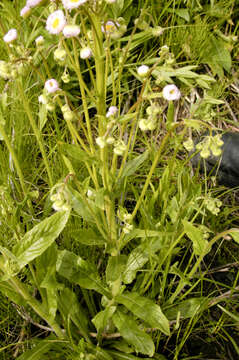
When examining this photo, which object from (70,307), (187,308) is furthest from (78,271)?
(187,308)

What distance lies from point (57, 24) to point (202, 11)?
1.50 metres

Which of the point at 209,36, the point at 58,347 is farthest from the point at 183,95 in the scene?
the point at 58,347

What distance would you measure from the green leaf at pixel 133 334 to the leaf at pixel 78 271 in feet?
0.28

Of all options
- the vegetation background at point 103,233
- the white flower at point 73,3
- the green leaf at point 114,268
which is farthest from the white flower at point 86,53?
the green leaf at point 114,268

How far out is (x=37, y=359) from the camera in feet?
3.43

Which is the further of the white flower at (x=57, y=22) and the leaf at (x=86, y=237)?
the leaf at (x=86, y=237)

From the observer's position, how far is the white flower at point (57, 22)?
Result: 0.79 m

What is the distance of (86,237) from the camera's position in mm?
1067

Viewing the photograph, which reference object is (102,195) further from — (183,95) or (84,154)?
(183,95)

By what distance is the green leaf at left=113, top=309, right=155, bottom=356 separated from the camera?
3.48ft

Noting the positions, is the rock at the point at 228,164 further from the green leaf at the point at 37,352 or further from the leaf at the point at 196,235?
the green leaf at the point at 37,352

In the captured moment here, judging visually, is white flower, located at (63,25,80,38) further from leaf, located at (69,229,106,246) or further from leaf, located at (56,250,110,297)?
leaf, located at (56,250,110,297)

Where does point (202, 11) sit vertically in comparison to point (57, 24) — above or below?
below

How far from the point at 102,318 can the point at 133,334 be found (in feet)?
0.34
